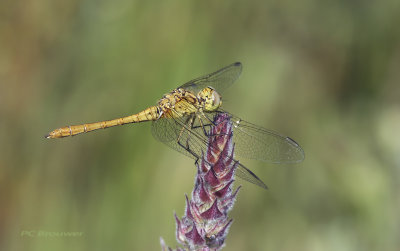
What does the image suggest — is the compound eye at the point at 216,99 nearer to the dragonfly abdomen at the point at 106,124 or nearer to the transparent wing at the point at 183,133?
the transparent wing at the point at 183,133

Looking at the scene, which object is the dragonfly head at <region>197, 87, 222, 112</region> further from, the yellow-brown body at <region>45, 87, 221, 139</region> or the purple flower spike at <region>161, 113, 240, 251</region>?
the purple flower spike at <region>161, 113, 240, 251</region>

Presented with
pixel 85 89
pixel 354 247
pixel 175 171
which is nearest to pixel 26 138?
pixel 85 89

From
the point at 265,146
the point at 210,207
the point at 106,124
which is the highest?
the point at 106,124

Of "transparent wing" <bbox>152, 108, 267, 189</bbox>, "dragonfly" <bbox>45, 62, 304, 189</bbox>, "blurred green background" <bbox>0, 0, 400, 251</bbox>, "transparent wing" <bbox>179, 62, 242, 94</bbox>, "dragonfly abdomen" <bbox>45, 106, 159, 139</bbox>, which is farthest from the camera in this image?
"blurred green background" <bbox>0, 0, 400, 251</bbox>

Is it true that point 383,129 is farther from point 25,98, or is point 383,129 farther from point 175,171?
point 25,98

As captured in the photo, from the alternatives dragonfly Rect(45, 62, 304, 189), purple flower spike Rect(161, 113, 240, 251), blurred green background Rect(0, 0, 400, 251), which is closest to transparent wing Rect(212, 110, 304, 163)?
dragonfly Rect(45, 62, 304, 189)

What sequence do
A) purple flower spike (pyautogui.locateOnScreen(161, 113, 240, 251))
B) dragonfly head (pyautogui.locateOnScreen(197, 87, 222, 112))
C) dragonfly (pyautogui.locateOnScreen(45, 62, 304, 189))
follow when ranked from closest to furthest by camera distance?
purple flower spike (pyautogui.locateOnScreen(161, 113, 240, 251))
dragonfly (pyautogui.locateOnScreen(45, 62, 304, 189))
dragonfly head (pyautogui.locateOnScreen(197, 87, 222, 112))

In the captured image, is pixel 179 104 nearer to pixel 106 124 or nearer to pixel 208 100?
pixel 208 100

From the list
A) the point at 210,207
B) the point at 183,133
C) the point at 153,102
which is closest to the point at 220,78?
the point at 153,102
